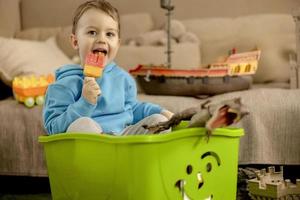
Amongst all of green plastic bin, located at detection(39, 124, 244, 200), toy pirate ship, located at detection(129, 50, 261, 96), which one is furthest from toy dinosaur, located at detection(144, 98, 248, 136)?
toy pirate ship, located at detection(129, 50, 261, 96)

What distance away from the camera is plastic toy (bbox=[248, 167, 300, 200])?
4.60ft

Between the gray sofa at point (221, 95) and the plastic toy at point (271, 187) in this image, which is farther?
the gray sofa at point (221, 95)

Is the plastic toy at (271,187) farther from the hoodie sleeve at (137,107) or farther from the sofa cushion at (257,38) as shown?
the sofa cushion at (257,38)

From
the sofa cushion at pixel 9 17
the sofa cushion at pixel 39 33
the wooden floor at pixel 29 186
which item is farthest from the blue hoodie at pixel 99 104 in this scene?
the sofa cushion at pixel 9 17

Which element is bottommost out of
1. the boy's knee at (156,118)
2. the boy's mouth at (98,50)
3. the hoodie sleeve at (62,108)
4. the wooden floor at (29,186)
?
the wooden floor at (29,186)

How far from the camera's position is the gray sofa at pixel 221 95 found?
5.45ft

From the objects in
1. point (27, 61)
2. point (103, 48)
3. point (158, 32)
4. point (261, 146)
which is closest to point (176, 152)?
point (103, 48)

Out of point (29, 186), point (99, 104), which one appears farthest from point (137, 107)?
point (29, 186)

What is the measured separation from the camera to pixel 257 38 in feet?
7.36

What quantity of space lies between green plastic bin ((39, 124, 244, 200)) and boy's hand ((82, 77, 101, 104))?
0.10 meters

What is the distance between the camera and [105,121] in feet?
4.18

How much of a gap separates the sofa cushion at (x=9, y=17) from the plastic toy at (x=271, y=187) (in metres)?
1.63

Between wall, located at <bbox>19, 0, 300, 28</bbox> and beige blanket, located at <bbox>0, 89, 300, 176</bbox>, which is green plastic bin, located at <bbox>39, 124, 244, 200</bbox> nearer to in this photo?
beige blanket, located at <bbox>0, 89, 300, 176</bbox>

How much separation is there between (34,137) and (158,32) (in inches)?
31.0
